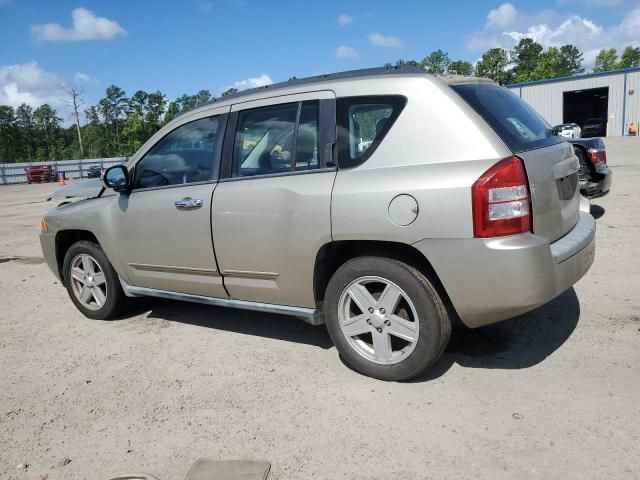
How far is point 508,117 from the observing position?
332 centimetres

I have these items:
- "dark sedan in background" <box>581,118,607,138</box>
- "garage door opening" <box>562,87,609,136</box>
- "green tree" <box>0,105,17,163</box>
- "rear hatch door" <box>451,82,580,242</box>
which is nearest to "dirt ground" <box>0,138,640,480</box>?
"rear hatch door" <box>451,82,580,242</box>

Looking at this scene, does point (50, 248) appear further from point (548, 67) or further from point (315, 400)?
point (548, 67)

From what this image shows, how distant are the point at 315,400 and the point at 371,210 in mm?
1201

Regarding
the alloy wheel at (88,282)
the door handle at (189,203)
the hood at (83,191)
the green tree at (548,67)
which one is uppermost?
the green tree at (548,67)

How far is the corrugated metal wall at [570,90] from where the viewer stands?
140 feet

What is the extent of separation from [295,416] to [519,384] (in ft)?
4.47

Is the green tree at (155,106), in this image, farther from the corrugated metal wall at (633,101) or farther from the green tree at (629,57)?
the green tree at (629,57)

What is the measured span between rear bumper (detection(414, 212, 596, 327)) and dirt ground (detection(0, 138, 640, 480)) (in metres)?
0.56

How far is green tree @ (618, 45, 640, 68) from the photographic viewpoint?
361 ft

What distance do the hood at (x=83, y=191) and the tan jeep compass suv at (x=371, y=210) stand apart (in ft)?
1.67

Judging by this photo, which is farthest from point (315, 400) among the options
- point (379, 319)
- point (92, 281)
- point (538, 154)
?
point (92, 281)

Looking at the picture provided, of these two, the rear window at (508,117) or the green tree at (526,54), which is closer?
the rear window at (508,117)

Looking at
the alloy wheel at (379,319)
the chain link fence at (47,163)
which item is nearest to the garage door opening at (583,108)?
the chain link fence at (47,163)

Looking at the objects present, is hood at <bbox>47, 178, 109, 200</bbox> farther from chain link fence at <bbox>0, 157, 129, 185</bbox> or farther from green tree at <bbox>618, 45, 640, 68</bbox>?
green tree at <bbox>618, 45, 640, 68</bbox>
